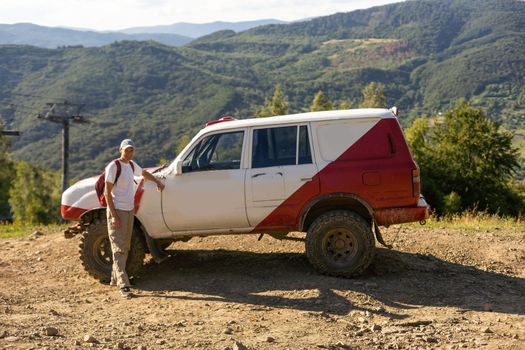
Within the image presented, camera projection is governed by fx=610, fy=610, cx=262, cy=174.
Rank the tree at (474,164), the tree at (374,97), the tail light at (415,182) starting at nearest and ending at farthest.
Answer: the tail light at (415,182)
the tree at (474,164)
the tree at (374,97)

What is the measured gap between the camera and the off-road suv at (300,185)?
25.1 ft

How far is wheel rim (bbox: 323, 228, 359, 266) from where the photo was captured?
7.83 m

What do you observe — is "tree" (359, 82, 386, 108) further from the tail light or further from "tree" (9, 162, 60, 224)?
the tail light

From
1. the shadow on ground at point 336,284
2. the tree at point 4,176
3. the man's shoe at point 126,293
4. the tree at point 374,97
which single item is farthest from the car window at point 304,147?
the tree at point 374,97

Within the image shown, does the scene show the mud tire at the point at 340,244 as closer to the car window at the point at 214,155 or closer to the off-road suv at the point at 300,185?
the off-road suv at the point at 300,185

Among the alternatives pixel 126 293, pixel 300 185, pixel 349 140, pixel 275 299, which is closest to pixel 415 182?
pixel 349 140

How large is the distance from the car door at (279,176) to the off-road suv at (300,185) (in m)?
0.01

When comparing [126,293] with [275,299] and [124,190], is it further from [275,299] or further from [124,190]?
[275,299]

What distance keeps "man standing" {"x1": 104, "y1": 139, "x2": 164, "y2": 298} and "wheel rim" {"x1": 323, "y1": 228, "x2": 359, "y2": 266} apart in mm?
2315

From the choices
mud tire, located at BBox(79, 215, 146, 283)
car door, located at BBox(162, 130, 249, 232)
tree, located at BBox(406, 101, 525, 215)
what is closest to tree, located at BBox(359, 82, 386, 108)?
tree, located at BBox(406, 101, 525, 215)

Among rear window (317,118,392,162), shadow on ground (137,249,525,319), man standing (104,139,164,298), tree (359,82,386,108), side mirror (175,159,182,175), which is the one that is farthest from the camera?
tree (359,82,386,108)

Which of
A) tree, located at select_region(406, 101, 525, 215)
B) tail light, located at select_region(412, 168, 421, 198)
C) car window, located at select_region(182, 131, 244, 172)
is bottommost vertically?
tree, located at select_region(406, 101, 525, 215)

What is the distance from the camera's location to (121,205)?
757cm

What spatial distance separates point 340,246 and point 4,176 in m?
67.1
